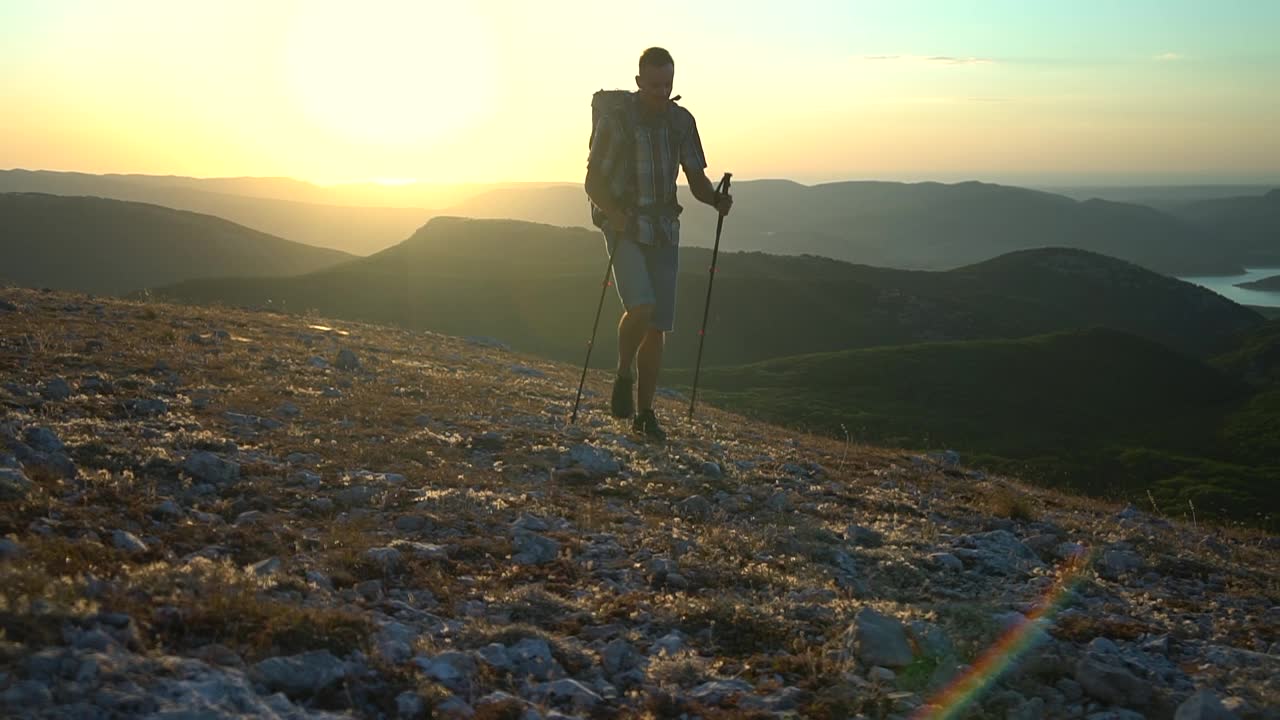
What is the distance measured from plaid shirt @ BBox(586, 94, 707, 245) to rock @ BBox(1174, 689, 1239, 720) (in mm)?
7145

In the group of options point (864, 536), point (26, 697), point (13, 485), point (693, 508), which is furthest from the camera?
point (693, 508)

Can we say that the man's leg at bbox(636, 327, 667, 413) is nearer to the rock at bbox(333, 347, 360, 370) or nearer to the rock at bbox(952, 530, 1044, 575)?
the rock at bbox(952, 530, 1044, 575)

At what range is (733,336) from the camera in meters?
108

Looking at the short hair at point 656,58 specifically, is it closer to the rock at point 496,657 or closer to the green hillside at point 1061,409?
the rock at point 496,657

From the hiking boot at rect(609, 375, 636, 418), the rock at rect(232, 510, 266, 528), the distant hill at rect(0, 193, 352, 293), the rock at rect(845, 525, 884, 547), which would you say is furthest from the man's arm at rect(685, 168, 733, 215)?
the distant hill at rect(0, 193, 352, 293)

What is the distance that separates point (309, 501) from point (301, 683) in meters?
3.27

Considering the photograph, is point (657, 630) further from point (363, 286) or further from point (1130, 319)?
point (1130, 319)

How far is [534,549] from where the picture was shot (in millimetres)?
6531

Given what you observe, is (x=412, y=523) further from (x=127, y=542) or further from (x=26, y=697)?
(x=26, y=697)

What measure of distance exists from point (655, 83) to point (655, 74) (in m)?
0.09

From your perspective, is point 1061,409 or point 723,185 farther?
point 1061,409

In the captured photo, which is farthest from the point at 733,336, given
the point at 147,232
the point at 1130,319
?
the point at 147,232

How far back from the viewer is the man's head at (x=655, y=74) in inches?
396

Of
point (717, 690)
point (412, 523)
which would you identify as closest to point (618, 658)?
point (717, 690)
